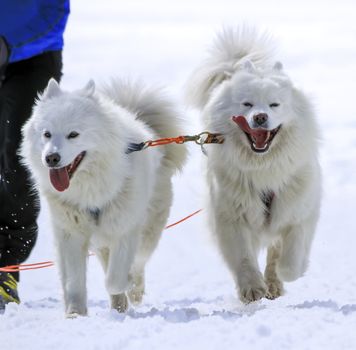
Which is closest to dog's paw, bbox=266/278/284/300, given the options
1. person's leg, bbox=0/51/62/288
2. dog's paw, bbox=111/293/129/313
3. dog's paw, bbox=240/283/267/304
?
dog's paw, bbox=240/283/267/304

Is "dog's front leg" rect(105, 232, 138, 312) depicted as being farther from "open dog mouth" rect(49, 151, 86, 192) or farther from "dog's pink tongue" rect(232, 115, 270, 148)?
"dog's pink tongue" rect(232, 115, 270, 148)

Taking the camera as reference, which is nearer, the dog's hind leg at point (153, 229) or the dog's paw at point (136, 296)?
the dog's hind leg at point (153, 229)

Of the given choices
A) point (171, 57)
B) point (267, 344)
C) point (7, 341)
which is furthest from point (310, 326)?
point (171, 57)

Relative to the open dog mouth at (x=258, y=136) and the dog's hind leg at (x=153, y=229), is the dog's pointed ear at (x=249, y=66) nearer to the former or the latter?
the open dog mouth at (x=258, y=136)

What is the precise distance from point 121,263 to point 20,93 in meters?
1.14

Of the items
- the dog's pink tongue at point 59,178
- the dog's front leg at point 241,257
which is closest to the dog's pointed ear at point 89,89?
the dog's pink tongue at point 59,178

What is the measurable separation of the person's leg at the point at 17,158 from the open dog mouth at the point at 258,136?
117 cm

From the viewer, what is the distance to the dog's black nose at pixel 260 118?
3.98m

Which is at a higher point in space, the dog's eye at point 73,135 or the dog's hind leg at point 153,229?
the dog's eye at point 73,135

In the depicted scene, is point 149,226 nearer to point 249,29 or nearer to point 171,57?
point 249,29

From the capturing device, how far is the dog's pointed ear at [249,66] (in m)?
4.36

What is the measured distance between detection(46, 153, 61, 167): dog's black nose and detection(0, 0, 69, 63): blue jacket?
964 millimetres

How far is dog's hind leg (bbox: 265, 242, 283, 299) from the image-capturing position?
15.4 ft

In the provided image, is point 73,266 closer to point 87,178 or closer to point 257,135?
point 87,178
